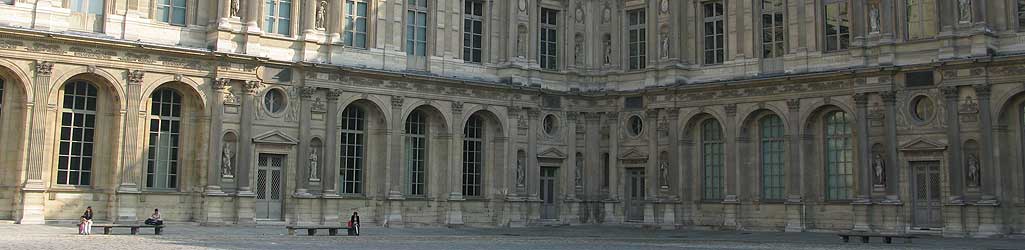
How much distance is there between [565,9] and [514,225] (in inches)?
311

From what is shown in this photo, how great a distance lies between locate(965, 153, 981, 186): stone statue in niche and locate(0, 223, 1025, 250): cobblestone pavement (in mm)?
2144

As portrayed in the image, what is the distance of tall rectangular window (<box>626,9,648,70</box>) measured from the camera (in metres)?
38.7

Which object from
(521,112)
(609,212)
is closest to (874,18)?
(609,212)

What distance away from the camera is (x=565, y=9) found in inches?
1548

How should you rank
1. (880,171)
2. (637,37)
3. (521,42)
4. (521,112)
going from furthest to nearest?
1. (637,37)
2. (521,42)
3. (521,112)
4. (880,171)

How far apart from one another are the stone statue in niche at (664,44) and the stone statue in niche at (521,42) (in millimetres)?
4549

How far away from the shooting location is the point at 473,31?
37.6 meters

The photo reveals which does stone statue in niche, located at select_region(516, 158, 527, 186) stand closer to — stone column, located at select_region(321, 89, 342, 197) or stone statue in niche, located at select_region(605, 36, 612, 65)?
stone statue in niche, located at select_region(605, 36, 612, 65)

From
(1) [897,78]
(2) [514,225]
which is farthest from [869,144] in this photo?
(2) [514,225]

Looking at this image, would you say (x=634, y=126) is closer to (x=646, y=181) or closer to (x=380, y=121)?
(x=646, y=181)

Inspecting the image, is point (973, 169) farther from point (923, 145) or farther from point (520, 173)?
point (520, 173)

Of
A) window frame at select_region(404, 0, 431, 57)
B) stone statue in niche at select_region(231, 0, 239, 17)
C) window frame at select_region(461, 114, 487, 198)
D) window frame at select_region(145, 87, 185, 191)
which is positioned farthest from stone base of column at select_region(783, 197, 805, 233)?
window frame at select_region(145, 87, 185, 191)

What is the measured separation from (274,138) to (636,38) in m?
13.2

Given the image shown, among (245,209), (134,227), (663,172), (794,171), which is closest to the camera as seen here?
(134,227)
